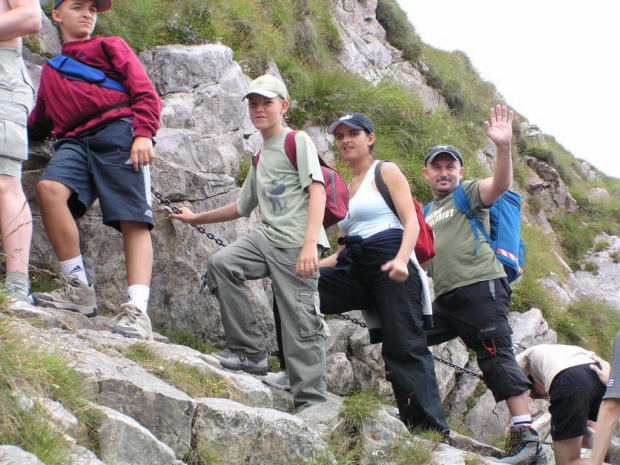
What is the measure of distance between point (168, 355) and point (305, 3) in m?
10.5

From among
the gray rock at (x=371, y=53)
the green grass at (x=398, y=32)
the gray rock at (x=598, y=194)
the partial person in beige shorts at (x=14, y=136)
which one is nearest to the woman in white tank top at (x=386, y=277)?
the partial person in beige shorts at (x=14, y=136)

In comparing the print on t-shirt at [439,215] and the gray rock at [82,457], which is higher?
the print on t-shirt at [439,215]

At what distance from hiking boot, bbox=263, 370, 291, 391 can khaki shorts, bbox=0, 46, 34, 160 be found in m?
2.34

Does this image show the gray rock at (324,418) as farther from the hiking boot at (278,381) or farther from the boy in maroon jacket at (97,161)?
the boy in maroon jacket at (97,161)

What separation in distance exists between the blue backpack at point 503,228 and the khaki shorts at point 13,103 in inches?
133

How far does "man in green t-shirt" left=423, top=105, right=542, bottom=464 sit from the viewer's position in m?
5.21

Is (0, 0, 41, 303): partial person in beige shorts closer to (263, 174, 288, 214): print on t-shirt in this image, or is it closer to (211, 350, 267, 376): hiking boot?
(211, 350, 267, 376): hiking boot

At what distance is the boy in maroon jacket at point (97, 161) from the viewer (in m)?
4.89

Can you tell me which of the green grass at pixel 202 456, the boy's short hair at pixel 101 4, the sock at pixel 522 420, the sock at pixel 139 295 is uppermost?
the boy's short hair at pixel 101 4

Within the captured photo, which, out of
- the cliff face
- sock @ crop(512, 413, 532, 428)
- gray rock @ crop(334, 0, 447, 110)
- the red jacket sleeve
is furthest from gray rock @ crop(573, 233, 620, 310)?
the red jacket sleeve

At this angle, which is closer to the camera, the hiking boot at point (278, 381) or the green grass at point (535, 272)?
the hiking boot at point (278, 381)

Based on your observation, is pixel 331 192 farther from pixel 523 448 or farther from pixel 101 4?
pixel 523 448

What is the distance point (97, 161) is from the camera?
507 cm

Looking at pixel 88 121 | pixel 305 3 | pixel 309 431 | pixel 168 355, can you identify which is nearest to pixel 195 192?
pixel 88 121
